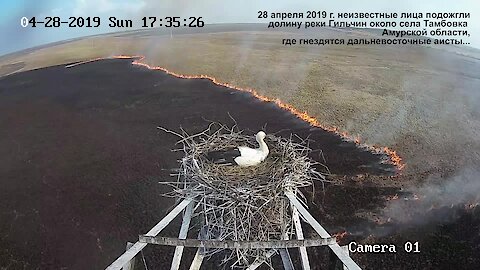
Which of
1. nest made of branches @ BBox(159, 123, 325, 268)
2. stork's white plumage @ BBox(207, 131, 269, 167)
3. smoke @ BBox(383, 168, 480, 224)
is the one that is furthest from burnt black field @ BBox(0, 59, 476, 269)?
nest made of branches @ BBox(159, 123, 325, 268)

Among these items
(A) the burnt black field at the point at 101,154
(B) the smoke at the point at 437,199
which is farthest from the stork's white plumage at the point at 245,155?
(B) the smoke at the point at 437,199

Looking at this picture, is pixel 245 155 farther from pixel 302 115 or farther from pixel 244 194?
pixel 302 115

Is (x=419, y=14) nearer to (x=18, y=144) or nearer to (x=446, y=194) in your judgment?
(x=446, y=194)

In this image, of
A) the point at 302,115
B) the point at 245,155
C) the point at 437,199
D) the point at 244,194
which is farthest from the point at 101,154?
the point at 437,199

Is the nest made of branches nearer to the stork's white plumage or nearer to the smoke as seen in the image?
the stork's white plumage

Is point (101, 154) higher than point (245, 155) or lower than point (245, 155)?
lower

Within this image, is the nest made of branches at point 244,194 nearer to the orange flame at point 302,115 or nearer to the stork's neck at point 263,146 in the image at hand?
the stork's neck at point 263,146
